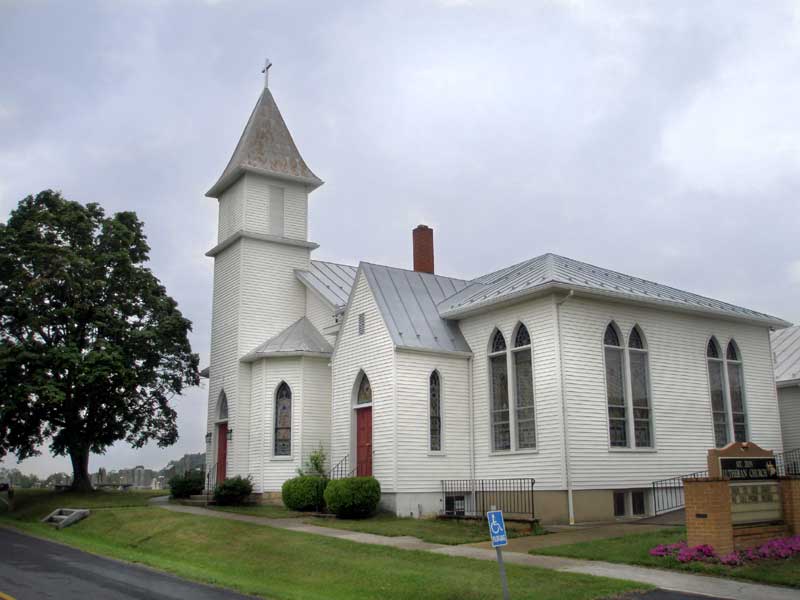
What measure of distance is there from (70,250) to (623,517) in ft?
69.4

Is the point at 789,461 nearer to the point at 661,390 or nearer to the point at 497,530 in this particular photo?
the point at 661,390

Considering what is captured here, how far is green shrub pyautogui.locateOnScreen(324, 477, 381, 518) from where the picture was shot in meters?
21.4

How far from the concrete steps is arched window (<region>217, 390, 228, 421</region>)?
661 cm

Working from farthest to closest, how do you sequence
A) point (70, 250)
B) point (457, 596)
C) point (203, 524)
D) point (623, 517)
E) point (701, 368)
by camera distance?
1. point (70, 250)
2. point (701, 368)
3. point (623, 517)
4. point (203, 524)
5. point (457, 596)

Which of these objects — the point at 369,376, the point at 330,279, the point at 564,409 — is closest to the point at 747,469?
the point at 564,409

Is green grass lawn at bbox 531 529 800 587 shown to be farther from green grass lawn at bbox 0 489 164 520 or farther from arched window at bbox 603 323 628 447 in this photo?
green grass lawn at bbox 0 489 164 520

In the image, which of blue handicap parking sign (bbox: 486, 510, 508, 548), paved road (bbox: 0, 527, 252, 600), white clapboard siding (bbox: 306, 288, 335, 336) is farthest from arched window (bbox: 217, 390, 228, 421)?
blue handicap parking sign (bbox: 486, 510, 508, 548)

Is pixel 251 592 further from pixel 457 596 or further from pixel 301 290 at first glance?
pixel 301 290

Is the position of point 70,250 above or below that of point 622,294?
above

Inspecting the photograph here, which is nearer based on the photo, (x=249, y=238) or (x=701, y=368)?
(x=701, y=368)

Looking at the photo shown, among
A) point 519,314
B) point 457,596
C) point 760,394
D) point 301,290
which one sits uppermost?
point 301,290

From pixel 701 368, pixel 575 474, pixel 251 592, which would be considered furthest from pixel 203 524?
pixel 701 368

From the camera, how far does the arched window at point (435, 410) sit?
76.9ft

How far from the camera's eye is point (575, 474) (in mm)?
20703
